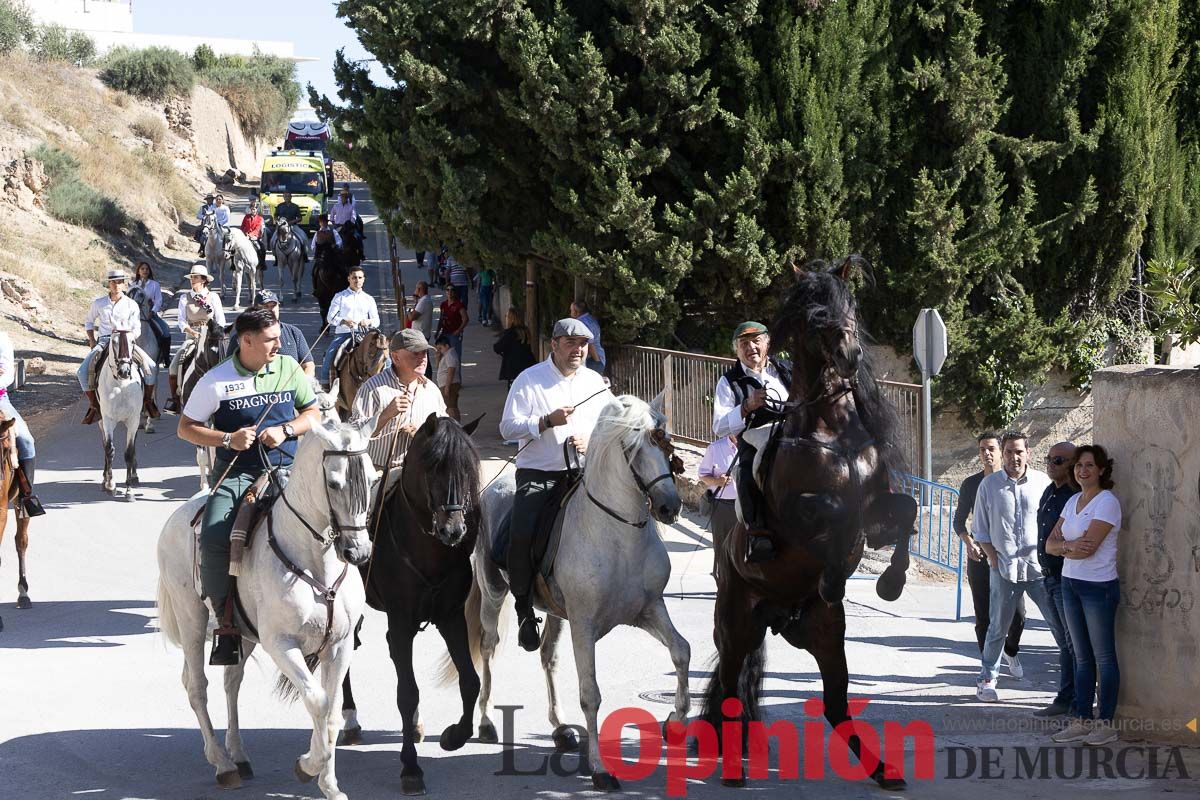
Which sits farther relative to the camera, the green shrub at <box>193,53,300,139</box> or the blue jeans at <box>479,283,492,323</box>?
the green shrub at <box>193,53,300,139</box>

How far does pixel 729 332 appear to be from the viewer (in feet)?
66.9

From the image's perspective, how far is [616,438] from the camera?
7668 millimetres

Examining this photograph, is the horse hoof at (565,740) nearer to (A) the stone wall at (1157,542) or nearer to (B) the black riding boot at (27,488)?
(A) the stone wall at (1157,542)

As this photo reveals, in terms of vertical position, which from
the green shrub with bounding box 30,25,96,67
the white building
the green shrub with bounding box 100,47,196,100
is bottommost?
the green shrub with bounding box 100,47,196,100

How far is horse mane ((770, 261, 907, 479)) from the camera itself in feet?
23.9

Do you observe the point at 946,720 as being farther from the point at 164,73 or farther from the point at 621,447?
the point at 164,73

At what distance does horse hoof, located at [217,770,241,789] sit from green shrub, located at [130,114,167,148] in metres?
54.3

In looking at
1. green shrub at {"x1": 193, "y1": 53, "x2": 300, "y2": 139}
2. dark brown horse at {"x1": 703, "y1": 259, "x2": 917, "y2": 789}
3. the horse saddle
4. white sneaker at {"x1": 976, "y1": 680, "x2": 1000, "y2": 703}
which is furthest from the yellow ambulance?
dark brown horse at {"x1": 703, "y1": 259, "x2": 917, "y2": 789}

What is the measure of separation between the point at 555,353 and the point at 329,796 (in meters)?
3.08

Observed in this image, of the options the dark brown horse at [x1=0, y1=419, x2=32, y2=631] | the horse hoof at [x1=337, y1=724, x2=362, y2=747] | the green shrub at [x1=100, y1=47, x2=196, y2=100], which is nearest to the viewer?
the horse hoof at [x1=337, y1=724, x2=362, y2=747]

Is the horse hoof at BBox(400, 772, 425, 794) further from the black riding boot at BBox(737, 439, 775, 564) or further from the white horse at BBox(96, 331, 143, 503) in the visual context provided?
the white horse at BBox(96, 331, 143, 503)

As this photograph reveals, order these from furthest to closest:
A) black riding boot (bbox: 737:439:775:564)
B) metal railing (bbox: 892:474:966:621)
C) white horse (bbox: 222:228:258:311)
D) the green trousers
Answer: white horse (bbox: 222:228:258:311)
metal railing (bbox: 892:474:966:621)
the green trousers
black riding boot (bbox: 737:439:775:564)

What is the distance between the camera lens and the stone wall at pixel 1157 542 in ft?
26.3

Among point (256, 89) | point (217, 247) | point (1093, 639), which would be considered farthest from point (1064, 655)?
point (256, 89)
